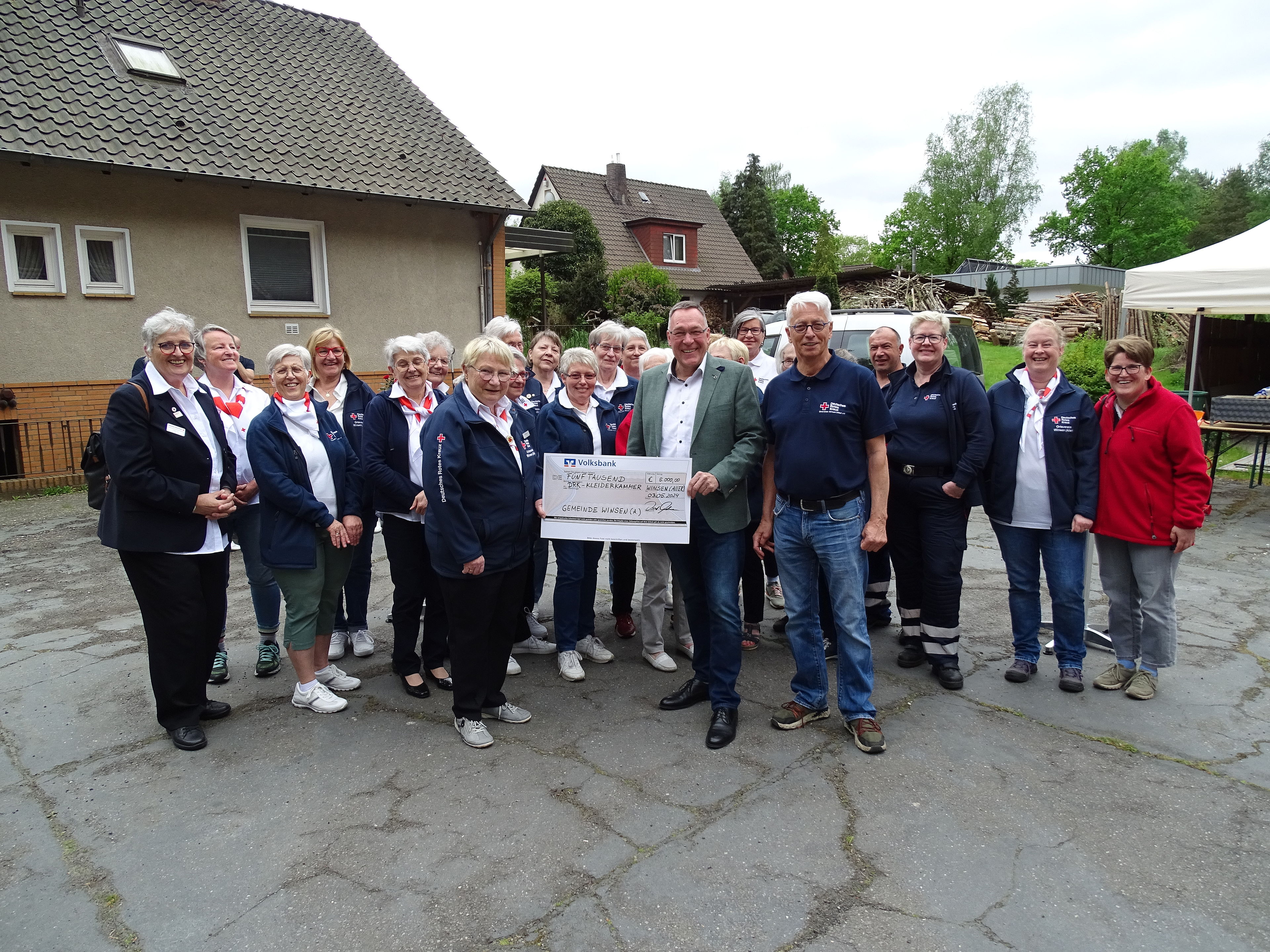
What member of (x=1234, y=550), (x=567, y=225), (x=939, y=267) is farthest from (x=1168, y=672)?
(x=939, y=267)

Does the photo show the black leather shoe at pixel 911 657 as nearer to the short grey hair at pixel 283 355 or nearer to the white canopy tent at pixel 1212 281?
the short grey hair at pixel 283 355

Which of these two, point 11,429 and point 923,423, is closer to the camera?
point 923,423

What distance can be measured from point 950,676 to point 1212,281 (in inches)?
321

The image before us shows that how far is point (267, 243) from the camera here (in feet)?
43.4

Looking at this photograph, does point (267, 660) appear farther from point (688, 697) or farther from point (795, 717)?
point (795, 717)

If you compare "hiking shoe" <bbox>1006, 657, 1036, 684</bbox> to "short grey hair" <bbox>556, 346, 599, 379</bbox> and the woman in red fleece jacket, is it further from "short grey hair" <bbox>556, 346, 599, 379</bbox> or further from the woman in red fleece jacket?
"short grey hair" <bbox>556, 346, 599, 379</bbox>

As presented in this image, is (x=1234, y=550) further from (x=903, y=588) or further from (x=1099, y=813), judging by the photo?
(x=1099, y=813)

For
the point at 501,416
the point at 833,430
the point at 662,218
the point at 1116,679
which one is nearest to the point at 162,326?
the point at 501,416

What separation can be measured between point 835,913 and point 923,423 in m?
2.86

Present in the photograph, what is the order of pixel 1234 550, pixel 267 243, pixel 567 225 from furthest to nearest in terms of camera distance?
pixel 567 225 → pixel 267 243 → pixel 1234 550

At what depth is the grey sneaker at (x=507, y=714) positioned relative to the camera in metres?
4.27

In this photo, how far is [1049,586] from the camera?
4.68m

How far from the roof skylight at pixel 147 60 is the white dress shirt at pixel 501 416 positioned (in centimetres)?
1257

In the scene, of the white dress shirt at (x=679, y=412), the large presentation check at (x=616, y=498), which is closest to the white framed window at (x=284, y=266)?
the large presentation check at (x=616, y=498)
